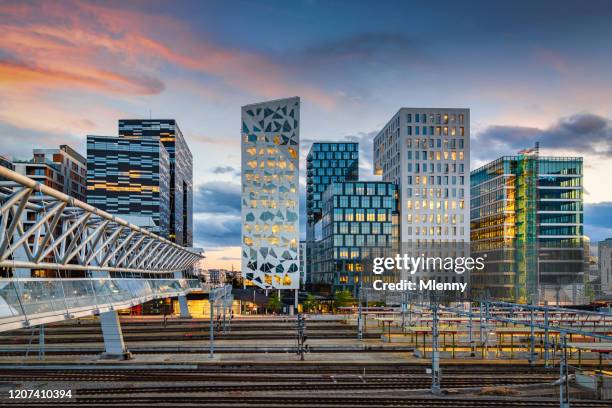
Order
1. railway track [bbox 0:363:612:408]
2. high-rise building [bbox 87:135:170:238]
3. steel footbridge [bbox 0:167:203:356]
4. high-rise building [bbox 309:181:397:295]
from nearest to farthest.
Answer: steel footbridge [bbox 0:167:203:356]
railway track [bbox 0:363:612:408]
high-rise building [bbox 309:181:397:295]
high-rise building [bbox 87:135:170:238]

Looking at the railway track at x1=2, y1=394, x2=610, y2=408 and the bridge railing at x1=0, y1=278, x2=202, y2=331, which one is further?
the railway track at x1=2, y1=394, x2=610, y2=408

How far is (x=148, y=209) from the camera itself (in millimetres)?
188000

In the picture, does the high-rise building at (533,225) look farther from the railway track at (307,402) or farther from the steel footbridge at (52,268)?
the steel footbridge at (52,268)

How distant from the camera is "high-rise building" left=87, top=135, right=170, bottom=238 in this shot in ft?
579

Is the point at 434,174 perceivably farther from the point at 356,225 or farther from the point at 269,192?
the point at 269,192

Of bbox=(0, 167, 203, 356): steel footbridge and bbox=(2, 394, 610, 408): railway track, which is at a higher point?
bbox=(0, 167, 203, 356): steel footbridge

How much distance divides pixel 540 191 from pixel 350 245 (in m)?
51.0

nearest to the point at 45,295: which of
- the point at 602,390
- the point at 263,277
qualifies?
the point at 602,390

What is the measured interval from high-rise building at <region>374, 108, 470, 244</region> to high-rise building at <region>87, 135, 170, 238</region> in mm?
76230

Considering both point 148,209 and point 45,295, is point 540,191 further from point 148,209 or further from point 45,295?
point 45,295

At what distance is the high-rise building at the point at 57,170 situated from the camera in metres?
138

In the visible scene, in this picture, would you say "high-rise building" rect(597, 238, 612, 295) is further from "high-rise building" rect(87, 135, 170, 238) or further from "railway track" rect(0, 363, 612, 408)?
"high-rise building" rect(87, 135, 170, 238)

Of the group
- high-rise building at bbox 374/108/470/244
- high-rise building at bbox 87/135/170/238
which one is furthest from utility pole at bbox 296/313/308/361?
high-rise building at bbox 87/135/170/238

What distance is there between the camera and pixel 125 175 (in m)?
180
